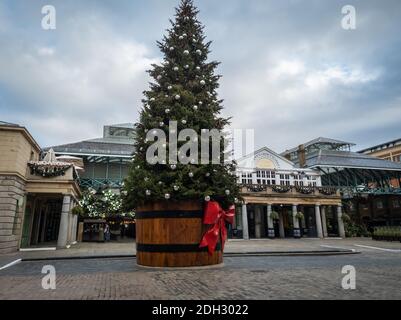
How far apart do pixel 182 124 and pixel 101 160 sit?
2633 cm

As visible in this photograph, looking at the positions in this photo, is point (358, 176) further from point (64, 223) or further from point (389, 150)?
point (64, 223)

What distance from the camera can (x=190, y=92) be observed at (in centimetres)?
1059

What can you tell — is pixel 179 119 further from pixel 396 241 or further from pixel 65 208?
pixel 396 241

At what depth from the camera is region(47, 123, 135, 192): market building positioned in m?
32.4

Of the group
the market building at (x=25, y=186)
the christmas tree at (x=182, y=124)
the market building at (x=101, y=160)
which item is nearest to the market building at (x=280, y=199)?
the market building at (x=101, y=160)

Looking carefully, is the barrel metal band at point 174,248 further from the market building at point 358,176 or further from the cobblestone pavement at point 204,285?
the market building at point 358,176

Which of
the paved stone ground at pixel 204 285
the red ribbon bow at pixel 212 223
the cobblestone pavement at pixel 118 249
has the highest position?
the red ribbon bow at pixel 212 223

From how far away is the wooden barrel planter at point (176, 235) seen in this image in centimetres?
916

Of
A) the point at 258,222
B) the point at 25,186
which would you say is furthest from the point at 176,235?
the point at 258,222

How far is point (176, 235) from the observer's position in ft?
30.0

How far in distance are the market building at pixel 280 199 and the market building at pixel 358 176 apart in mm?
3189

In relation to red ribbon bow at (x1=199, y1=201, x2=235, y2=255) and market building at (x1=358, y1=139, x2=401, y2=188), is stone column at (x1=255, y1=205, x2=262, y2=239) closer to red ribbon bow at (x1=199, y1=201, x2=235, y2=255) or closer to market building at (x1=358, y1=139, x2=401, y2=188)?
red ribbon bow at (x1=199, y1=201, x2=235, y2=255)
